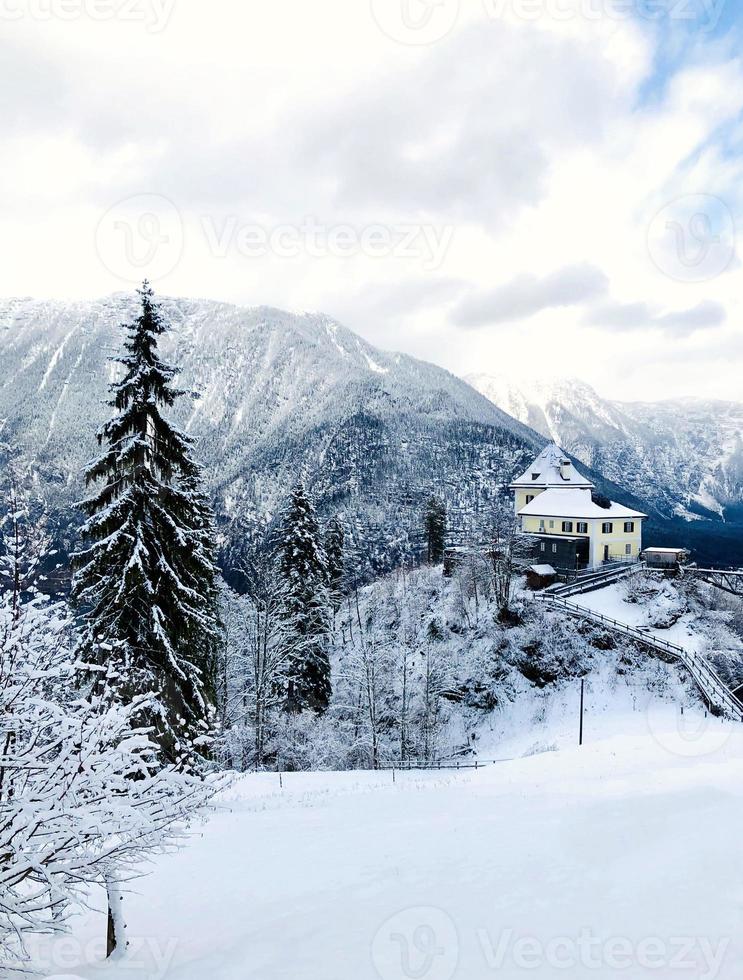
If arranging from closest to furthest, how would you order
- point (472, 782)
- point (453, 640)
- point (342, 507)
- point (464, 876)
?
point (464, 876), point (472, 782), point (453, 640), point (342, 507)

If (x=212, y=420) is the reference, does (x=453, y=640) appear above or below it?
below

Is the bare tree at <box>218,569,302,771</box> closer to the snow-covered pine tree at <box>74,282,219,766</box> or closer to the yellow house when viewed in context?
the snow-covered pine tree at <box>74,282,219,766</box>

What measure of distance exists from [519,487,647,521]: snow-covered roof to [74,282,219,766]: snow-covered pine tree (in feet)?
126

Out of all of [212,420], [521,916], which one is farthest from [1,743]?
[212,420]

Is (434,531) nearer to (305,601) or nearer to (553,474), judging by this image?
(553,474)

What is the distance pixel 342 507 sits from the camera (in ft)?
363

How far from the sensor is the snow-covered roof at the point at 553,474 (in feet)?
181

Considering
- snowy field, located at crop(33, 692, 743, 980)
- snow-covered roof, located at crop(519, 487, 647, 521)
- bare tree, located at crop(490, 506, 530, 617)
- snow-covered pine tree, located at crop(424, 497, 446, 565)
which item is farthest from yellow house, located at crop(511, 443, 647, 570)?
snowy field, located at crop(33, 692, 743, 980)

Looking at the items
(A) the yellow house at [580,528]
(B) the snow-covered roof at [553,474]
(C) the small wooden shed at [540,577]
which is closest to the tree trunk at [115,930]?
(C) the small wooden shed at [540,577]

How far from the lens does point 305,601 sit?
32.2 m

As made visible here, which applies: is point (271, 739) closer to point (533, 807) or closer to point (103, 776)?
point (533, 807)

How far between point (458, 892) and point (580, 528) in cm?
4183

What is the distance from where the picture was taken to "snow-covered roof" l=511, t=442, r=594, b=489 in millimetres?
55125

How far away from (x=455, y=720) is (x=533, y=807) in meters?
23.8
